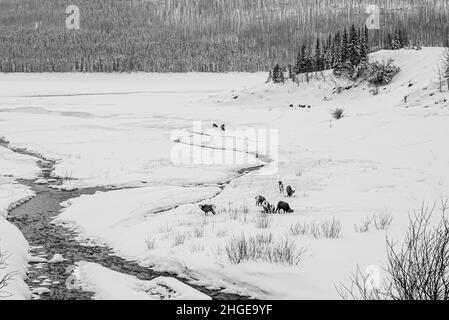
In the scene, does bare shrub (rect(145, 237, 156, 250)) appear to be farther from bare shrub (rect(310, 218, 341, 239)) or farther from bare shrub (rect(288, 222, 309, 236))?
bare shrub (rect(310, 218, 341, 239))

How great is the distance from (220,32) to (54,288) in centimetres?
18394

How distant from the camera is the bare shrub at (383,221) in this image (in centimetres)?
937

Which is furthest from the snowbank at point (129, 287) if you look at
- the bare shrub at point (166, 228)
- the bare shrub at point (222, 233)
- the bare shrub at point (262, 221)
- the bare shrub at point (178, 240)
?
the bare shrub at point (262, 221)

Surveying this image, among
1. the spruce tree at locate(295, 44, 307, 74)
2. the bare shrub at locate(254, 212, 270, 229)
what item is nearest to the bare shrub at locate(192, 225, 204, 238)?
the bare shrub at locate(254, 212, 270, 229)

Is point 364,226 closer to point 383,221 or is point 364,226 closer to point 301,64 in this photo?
point 383,221

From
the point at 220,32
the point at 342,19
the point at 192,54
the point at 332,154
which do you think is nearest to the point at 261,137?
the point at 332,154

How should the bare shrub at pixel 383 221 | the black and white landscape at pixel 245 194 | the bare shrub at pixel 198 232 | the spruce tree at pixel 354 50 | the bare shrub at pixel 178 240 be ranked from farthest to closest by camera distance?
the spruce tree at pixel 354 50
the bare shrub at pixel 198 232
the bare shrub at pixel 383 221
the bare shrub at pixel 178 240
the black and white landscape at pixel 245 194

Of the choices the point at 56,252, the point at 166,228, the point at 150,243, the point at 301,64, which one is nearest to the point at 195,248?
the point at 150,243

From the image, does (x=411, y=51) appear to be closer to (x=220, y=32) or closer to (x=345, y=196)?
(x=345, y=196)

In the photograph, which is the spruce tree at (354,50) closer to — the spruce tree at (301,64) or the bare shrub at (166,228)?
the spruce tree at (301,64)

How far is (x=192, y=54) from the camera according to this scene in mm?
149500

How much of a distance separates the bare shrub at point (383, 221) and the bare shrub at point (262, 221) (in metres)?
2.27

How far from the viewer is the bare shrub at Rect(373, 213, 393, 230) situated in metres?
9.37

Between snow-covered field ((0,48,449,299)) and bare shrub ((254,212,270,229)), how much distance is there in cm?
3
